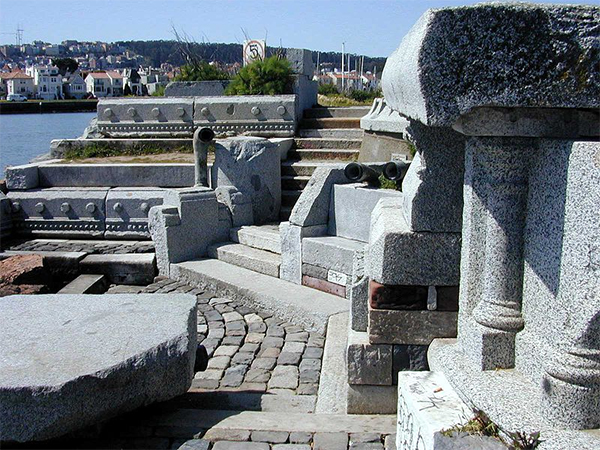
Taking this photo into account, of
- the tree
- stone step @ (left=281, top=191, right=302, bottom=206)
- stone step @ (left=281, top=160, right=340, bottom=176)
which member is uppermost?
the tree

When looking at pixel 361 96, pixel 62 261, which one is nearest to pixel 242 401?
pixel 62 261

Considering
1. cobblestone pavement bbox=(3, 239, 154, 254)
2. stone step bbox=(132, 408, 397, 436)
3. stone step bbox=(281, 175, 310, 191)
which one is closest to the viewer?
stone step bbox=(132, 408, 397, 436)

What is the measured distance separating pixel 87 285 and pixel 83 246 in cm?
193

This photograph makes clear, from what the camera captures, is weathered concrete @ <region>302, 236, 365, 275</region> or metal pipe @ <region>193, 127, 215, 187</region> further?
metal pipe @ <region>193, 127, 215, 187</region>

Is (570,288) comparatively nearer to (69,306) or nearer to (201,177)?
(69,306)

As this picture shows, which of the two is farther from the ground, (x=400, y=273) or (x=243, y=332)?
(x=400, y=273)

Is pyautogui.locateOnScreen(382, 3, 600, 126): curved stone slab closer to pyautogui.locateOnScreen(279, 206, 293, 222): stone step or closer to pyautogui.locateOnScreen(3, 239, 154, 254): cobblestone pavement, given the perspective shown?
pyautogui.locateOnScreen(279, 206, 293, 222): stone step

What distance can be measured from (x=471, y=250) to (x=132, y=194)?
6.91m

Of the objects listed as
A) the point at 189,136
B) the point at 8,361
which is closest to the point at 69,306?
the point at 8,361

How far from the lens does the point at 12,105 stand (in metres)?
63.1

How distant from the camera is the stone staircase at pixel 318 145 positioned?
8695mm

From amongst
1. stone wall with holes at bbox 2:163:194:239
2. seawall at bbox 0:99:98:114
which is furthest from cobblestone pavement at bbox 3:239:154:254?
seawall at bbox 0:99:98:114

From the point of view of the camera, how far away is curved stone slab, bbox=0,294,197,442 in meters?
2.95

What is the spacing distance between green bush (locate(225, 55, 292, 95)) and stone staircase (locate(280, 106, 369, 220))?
68cm
